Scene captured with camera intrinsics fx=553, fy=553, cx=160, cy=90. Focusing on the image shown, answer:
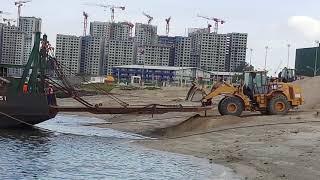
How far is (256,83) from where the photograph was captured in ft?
104

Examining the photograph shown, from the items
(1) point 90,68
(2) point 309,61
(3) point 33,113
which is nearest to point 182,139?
(3) point 33,113

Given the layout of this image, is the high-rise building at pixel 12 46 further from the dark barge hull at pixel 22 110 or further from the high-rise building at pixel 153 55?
the dark barge hull at pixel 22 110

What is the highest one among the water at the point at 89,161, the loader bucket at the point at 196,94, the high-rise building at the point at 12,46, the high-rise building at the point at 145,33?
the high-rise building at the point at 145,33

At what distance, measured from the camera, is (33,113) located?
91.8 feet

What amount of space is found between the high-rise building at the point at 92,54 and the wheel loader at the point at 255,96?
125021 millimetres

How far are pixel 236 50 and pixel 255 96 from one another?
131 metres

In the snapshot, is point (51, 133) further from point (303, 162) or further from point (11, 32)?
point (11, 32)

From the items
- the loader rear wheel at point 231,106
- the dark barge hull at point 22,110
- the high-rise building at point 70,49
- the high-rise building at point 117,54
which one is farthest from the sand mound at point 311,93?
the high-rise building at point 117,54

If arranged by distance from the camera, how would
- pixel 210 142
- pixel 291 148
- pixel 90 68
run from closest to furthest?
pixel 291 148 < pixel 210 142 < pixel 90 68

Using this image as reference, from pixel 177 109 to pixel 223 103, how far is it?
3.07m

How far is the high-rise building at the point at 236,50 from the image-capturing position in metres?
160

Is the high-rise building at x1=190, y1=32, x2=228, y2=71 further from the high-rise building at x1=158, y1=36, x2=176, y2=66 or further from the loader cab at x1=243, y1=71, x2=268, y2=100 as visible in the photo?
the loader cab at x1=243, y1=71, x2=268, y2=100

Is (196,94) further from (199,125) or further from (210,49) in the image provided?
(210,49)

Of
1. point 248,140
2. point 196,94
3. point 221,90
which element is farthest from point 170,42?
point 248,140
